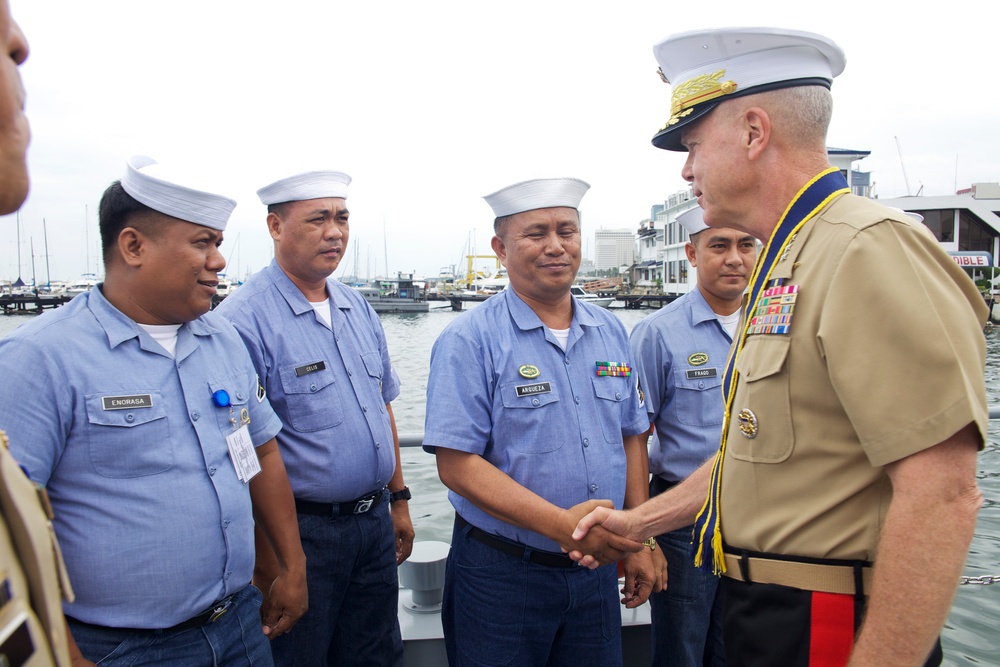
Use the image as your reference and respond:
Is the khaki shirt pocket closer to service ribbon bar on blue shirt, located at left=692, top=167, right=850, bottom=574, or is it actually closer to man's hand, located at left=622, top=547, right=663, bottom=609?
service ribbon bar on blue shirt, located at left=692, top=167, right=850, bottom=574

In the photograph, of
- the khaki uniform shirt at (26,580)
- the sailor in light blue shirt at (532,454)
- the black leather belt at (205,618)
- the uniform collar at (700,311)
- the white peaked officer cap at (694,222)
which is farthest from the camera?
the white peaked officer cap at (694,222)

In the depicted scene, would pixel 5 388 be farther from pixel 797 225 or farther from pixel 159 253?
pixel 797 225

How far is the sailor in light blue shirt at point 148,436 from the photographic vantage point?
5.77 feet

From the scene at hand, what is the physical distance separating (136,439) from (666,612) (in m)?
2.20

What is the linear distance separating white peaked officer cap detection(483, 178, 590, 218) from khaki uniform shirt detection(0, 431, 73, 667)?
1.99 metres

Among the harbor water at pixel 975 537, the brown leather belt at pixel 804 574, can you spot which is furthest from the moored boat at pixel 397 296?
the brown leather belt at pixel 804 574

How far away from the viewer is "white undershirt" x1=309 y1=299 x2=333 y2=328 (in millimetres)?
3049

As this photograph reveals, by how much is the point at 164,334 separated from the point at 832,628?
202 centimetres

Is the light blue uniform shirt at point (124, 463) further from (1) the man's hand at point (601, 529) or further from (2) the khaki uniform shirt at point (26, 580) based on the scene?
(1) the man's hand at point (601, 529)

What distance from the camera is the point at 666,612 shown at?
2.84 meters

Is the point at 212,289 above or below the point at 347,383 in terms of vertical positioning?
above

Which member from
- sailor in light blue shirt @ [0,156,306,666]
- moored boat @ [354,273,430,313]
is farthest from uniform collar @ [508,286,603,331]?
moored boat @ [354,273,430,313]

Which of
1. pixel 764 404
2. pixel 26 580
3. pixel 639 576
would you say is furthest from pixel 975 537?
pixel 26 580

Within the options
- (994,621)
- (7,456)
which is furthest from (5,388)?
(994,621)
